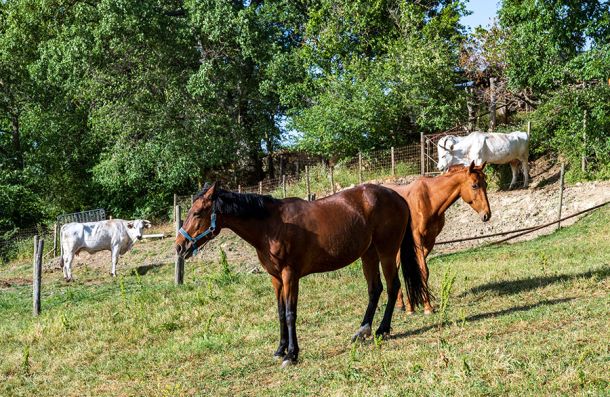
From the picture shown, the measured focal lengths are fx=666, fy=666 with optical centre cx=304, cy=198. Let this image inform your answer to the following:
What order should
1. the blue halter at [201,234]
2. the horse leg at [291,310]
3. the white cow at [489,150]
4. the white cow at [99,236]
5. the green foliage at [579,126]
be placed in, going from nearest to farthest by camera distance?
the horse leg at [291,310]
the blue halter at [201,234]
the white cow at [99,236]
the green foliage at [579,126]
the white cow at [489,150]

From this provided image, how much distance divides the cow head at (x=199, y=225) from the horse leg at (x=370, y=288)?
75.9 inches

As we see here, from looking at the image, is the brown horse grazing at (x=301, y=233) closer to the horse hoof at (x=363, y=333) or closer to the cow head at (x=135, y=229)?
the horse hoof at (x=363, y=333)

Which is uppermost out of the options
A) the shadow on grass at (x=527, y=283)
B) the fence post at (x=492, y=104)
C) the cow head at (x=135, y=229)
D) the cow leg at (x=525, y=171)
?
the fence post at (x=492, y=104)

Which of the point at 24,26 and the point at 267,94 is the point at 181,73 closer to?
the point at 267,94

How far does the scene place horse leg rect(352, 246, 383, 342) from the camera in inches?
298

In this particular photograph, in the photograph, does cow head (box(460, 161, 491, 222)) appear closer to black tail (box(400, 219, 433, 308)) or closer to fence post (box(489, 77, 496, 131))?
black tail (box(400, 219, 433, 308))

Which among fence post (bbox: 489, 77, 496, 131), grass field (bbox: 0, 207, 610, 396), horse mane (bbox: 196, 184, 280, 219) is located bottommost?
grass field (bbox: 0, 207, 610, 396)

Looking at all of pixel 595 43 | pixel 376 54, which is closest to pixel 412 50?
pixel 376 54

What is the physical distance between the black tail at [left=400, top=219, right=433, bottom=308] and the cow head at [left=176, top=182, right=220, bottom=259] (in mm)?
2505

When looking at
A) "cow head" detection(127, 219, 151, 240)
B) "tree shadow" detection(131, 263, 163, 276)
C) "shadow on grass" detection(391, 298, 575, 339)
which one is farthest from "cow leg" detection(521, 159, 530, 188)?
"shadow on grass" detection(391, 298, 575, 339)

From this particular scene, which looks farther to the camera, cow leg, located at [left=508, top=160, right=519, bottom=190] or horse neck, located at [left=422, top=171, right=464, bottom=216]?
cow leg, located at [left=508, top=160, right=519, bottom=190]

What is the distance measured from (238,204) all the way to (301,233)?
29.8 inches

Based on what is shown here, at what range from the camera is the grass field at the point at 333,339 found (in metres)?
5.54

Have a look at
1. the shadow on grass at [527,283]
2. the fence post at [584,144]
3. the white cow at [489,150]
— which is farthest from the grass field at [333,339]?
the white cow at [489,150]
